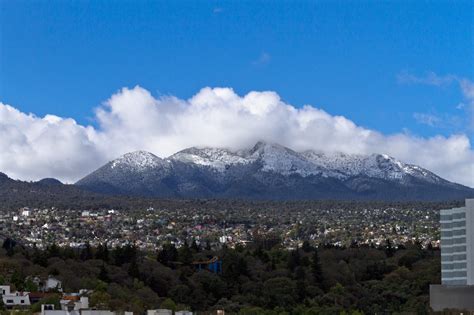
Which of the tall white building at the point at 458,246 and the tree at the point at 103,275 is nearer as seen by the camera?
the tall white building at the point at 458,246

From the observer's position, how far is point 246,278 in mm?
175000

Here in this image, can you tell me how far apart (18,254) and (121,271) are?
14.1 m

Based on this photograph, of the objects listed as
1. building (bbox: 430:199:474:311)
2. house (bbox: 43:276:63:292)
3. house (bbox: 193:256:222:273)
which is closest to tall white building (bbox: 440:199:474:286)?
building (bbox: 430:199:474:311)

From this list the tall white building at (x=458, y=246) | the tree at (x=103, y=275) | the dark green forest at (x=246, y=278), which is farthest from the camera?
the tree at (x=103, y=275)

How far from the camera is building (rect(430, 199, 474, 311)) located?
156 metres

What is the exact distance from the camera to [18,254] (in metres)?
174

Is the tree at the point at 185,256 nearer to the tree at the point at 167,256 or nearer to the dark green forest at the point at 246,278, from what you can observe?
the dark green forest at the point at 246,278

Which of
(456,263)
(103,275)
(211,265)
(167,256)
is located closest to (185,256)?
(167,256)

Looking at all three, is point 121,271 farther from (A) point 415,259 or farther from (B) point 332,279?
(A) point 415,259

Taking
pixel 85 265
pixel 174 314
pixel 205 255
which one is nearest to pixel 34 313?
pixel 174 314

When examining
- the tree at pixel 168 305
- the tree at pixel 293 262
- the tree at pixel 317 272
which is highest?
the tree at pixel 293 262

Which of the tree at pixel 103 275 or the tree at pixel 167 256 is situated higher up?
the tree at pixel 167 256

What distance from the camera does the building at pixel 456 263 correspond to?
6153 inches

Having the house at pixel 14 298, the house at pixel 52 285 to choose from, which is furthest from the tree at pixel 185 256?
the house at pixel 14 298
